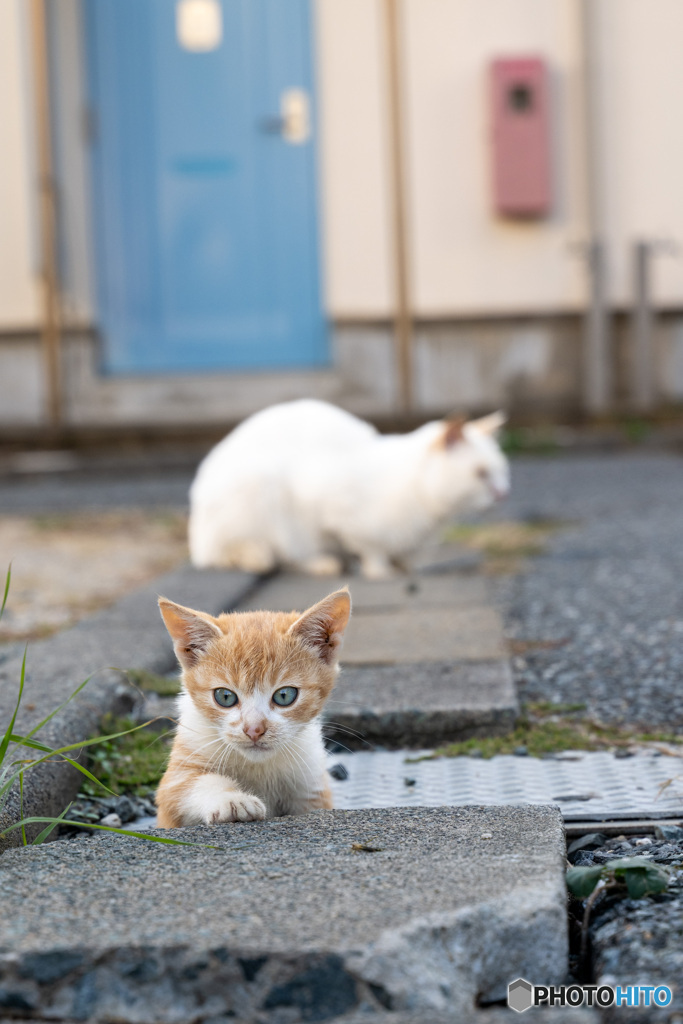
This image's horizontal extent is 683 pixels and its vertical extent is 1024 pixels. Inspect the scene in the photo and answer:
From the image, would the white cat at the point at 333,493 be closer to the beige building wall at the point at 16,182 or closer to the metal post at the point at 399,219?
the metal post at the point at 399,219

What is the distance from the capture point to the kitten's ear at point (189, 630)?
5.52 ft

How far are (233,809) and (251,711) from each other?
138 millimetres

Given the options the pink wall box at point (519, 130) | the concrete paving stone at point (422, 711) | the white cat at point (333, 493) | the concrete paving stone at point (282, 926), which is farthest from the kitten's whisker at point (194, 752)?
the pink wall box at point (519, 130)

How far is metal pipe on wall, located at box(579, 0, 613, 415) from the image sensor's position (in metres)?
6.79

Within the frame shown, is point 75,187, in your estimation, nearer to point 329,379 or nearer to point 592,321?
point 329,379

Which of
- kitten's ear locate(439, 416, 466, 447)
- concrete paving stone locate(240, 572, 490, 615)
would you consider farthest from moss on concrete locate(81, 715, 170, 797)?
kitten's ear locate(439, 416, 466, 447)

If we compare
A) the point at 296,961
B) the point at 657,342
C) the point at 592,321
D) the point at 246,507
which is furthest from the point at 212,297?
the point at 296,961

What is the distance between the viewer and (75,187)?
23.2ft

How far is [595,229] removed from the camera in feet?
22.8

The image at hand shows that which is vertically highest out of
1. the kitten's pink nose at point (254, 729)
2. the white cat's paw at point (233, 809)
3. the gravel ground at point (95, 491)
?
the kitten's pink nose at point (254, 729)

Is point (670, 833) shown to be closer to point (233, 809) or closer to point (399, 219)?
point (233, 809)

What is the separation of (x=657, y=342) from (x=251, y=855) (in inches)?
248

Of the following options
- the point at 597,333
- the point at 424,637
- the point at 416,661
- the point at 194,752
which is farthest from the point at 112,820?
the point at 597,333

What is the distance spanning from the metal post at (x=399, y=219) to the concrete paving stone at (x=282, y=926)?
573 cm
